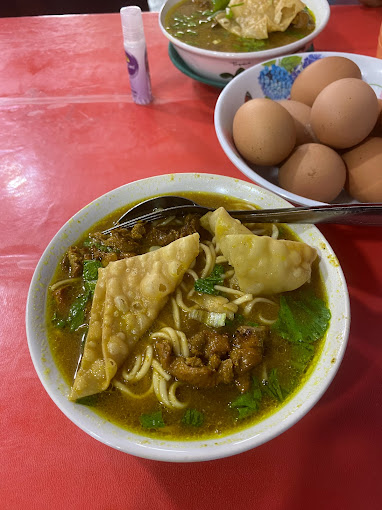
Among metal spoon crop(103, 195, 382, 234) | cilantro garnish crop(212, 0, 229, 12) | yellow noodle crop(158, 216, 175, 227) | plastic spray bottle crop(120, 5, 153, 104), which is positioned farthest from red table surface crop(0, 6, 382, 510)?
yellow noodle crop(158, 216, 175, 227)

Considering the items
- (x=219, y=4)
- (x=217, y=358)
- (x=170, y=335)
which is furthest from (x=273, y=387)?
(x=219, y=4)

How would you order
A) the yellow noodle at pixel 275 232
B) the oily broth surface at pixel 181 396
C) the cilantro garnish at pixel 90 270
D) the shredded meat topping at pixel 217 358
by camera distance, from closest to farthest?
the oily broth surface at pixel 181 396 → the shredded meat topping at pixel 217 358 → the cilantro garnish at pixel 90 270 → the yellow noodle at pixel 275 232

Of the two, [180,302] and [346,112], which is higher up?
[346,112]

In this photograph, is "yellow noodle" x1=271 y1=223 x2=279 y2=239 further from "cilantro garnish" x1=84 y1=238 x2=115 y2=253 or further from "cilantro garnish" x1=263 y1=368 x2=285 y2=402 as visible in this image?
"cilantro garnish" x1=84 y1=238 x2=115 y2=253

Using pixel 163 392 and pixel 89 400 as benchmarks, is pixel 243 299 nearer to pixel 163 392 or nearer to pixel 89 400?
pixel 163 392

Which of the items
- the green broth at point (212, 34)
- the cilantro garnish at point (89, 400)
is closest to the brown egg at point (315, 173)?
the green broth at point (212, 34)

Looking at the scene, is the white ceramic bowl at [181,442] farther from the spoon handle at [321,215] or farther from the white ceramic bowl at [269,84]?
the white ceramic bowl at [269,84]
